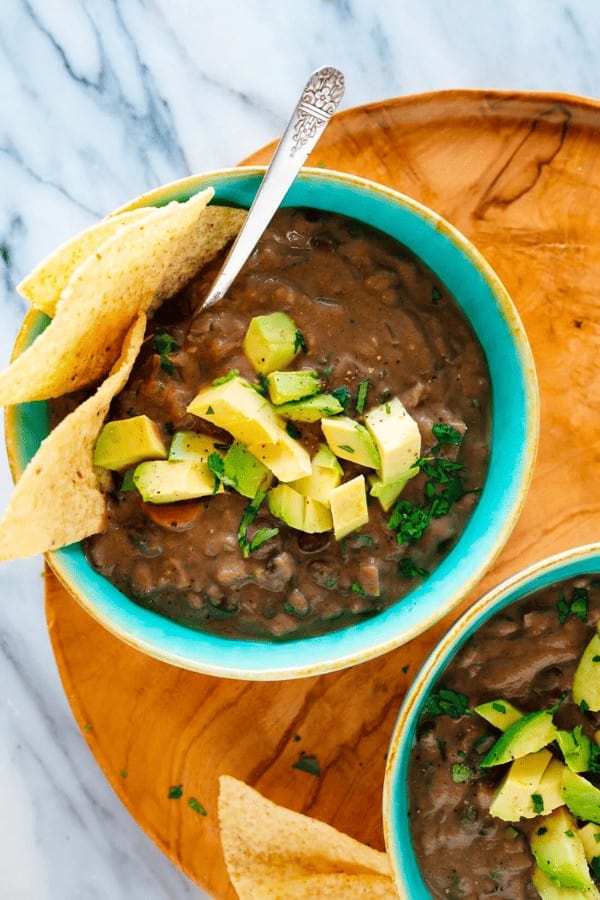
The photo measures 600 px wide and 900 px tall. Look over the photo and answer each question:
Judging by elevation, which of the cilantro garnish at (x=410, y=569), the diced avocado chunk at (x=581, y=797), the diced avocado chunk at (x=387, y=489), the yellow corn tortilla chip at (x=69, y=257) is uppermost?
the yellow corn tortilla chip at (x=69, y=257)

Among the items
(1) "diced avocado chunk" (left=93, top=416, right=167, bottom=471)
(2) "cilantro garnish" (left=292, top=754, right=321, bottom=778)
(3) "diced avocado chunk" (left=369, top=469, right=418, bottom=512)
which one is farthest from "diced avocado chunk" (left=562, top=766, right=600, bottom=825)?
(1) "diced avocado chunk" (left=93, top=416, right=167, bottom=471)

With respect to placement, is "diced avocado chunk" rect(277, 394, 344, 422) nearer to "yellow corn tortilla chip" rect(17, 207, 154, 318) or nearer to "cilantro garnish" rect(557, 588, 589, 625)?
"yellow corn tortilla chip" rect(17, 207, 154, 318)

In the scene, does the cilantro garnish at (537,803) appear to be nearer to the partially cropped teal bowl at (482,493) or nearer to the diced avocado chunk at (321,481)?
the partially cropped teal bowl at (482,493)

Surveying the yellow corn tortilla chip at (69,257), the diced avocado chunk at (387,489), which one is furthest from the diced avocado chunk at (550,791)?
the yellow corn tortilla chip at (69,257)

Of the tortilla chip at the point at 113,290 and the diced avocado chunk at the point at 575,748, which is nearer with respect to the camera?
the tortilla chip at the point at 113,290

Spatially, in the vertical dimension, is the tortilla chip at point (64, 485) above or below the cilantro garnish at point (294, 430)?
above

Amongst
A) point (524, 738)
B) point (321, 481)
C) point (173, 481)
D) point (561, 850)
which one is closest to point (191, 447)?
point (173, 481)

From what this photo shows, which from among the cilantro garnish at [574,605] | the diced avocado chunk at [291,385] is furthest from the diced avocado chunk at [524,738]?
the diced avocado chunk at [291,385]

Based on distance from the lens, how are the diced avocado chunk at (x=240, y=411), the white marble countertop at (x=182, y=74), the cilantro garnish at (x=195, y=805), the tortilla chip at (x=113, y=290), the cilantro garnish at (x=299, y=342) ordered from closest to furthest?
the tortilla chip at (x=113, y=290)
the diced avocado chunk at (x=240, y=411)
the cilantro garnish at (x=299, y=342)
the cilantro garnish at (x=195, y=805)
the white marble countertop at (x=182, y=74)

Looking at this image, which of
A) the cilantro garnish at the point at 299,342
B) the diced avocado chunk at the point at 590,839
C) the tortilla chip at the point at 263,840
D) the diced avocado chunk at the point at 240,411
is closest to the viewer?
the diced avocado chunk at the point at 240,411
